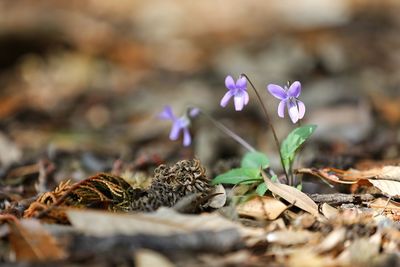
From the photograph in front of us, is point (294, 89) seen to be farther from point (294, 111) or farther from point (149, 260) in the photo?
point (149, 260)

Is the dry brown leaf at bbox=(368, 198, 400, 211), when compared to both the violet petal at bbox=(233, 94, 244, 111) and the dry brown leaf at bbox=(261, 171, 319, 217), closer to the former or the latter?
the dry brown leaf at bbox=(261, 171, 319, 217)

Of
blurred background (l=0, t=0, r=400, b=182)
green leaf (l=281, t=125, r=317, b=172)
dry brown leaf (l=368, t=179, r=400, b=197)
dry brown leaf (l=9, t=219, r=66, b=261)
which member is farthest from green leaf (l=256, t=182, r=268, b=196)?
blurred background (l=0, t=0, r=400, b=182)

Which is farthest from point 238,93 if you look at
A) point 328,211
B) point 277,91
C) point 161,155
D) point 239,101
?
point 161,155

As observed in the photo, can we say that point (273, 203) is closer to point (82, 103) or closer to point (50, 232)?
point (50, 232)

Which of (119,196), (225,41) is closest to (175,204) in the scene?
(119,196)

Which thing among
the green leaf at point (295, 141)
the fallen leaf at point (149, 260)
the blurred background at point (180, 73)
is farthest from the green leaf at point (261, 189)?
the blurred background at point (180, 73)

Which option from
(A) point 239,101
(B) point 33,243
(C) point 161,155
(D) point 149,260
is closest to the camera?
(D) point 149,260
